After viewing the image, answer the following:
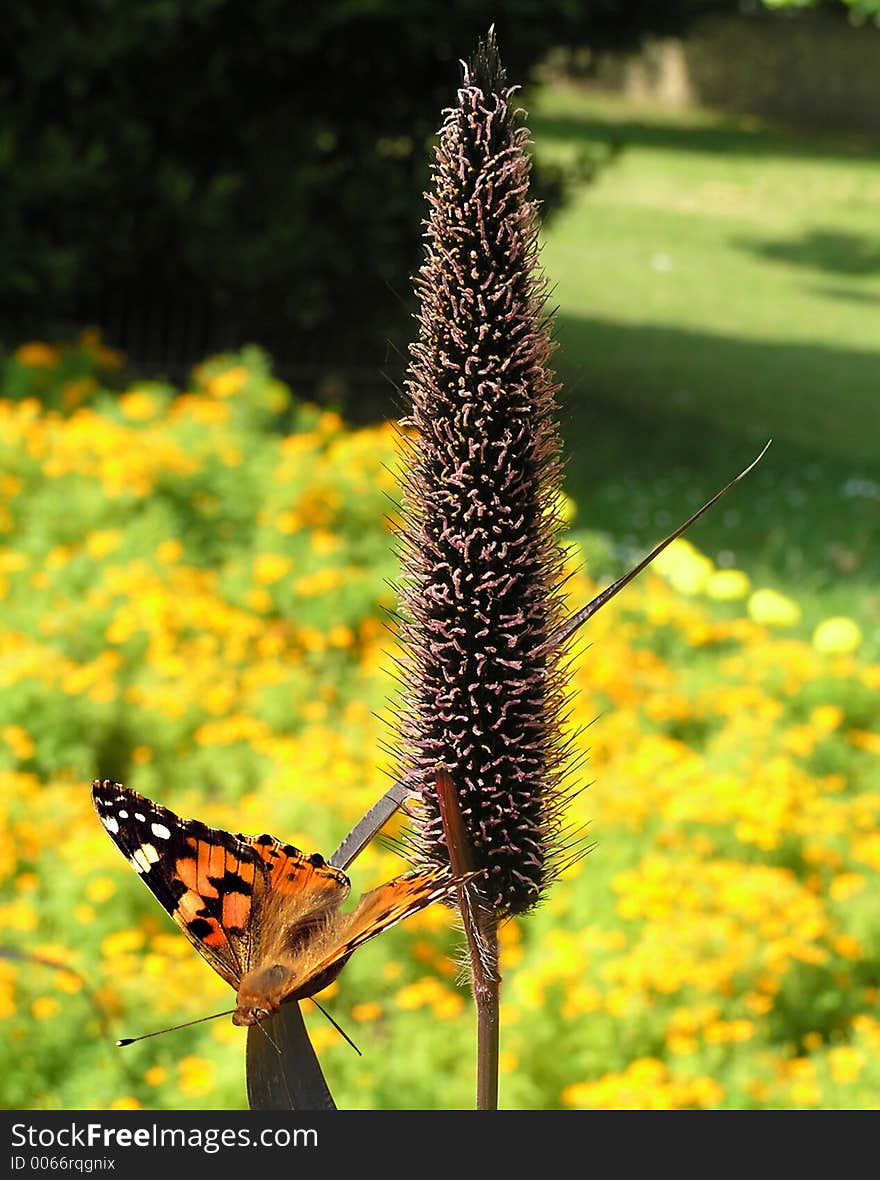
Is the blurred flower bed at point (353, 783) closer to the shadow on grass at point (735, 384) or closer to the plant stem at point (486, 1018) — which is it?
the plant stem at point (486, 1018)

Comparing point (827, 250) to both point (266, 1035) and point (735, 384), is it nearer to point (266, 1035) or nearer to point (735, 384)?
point (735, 384)

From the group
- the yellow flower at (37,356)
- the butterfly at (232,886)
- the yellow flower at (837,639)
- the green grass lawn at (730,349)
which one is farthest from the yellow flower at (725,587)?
the butterfly at (232,886)

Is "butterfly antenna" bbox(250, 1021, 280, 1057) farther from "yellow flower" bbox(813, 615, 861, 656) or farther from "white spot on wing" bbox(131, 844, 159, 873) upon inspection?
"yellow flower" bbox(813, 615, 861, 656)

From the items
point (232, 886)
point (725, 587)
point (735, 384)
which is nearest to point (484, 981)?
point (232, 886)

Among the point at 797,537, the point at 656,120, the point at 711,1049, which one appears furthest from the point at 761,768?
the point at 656,120

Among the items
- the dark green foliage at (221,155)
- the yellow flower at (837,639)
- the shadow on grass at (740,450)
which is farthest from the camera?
the shadow on grass at (740,450)
